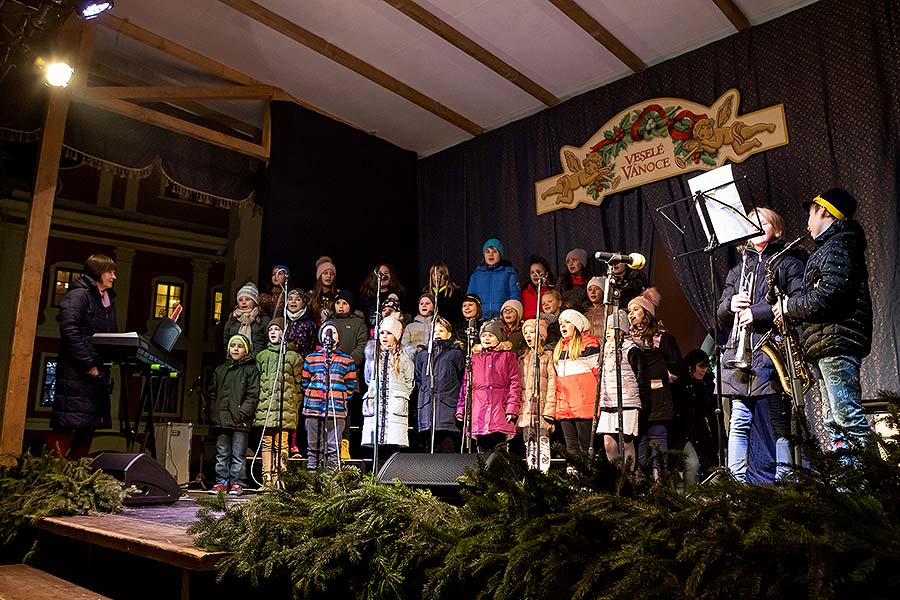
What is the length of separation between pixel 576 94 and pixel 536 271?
→ 1716mm

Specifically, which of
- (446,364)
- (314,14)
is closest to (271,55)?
(314,14)

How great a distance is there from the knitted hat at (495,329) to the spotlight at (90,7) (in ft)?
10.9

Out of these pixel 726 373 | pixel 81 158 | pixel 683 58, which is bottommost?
pixel 726 373

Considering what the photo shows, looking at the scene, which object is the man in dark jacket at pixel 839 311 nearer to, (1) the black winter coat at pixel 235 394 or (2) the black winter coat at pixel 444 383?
(2) the black winter coat at pixel 444 383

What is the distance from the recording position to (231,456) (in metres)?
5.56

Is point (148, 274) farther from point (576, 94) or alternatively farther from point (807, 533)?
point (807, 533)

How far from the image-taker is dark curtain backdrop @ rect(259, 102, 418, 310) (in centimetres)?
679

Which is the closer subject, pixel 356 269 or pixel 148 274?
pixel 356 269

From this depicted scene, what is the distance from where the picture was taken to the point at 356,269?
7254 millimetres

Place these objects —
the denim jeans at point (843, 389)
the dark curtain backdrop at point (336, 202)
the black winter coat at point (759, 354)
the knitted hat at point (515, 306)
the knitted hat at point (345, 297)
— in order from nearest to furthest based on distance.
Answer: the denim jeans at point (843, 389)
the black winter coat at point (759, 354)
the knitted hat at point (515, 306)
the knitted hat at point (345, 297)
the dark curtain backdrop at point (336, 202)

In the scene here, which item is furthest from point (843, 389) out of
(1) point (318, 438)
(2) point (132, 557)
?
(1) point (318, 438)

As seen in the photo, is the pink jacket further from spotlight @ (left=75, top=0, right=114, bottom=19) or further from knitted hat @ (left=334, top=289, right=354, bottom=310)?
spotlight @ (left=75, top=0, right=114, bottom=19)

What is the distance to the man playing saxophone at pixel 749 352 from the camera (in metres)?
3.48

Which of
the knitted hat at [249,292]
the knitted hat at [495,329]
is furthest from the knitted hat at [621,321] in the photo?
the knitted hat at [249,292]
